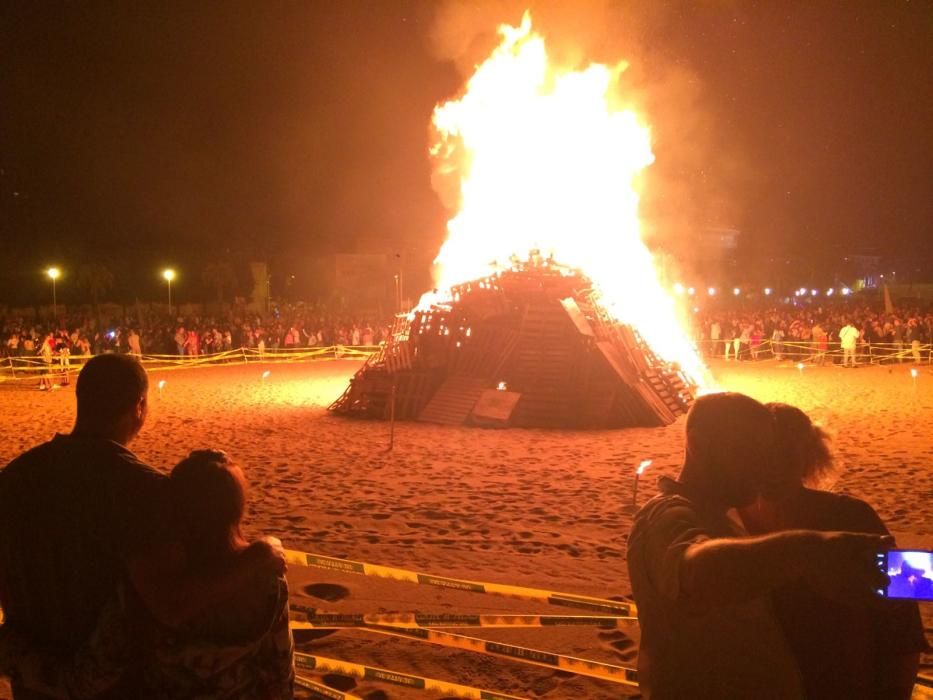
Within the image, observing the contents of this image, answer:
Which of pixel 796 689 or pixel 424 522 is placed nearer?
pixel 796 689

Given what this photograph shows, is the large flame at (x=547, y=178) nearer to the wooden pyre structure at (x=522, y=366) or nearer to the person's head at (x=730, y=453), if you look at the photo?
the wooden pyre structure at (x=522, y=366)

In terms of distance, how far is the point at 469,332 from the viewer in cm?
1784

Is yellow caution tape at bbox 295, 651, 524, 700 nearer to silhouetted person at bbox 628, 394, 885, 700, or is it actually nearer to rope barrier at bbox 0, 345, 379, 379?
silhouetted person at bbox 628, 394, 885, 700

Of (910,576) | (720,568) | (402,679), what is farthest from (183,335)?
(910,576)

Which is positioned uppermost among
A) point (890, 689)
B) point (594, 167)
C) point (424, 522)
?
point (594, 167)

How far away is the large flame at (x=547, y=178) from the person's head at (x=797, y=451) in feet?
51.0

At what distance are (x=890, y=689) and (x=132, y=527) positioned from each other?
2.42 m

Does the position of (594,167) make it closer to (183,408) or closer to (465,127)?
(465,127)

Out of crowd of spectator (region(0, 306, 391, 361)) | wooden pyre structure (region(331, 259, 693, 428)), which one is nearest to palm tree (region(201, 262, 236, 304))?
crowd of spectator (region(0, 306, 391, 361))

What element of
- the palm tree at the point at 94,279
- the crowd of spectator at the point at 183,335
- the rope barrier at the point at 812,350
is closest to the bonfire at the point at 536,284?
the rope barrier at the point at 812,350

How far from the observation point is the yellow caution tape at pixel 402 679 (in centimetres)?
448

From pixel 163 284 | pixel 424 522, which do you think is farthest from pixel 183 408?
pixel 163 284

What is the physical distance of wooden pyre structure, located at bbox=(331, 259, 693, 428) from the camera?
633 inches

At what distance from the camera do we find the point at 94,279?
49.1m
